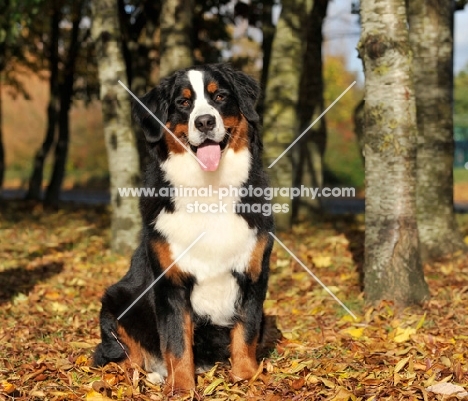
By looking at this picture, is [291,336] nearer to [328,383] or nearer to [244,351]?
[244,351]

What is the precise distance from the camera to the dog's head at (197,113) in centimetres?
461

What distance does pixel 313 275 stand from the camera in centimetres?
823

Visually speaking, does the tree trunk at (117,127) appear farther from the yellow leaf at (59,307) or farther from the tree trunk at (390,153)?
the tree trunk at (390,153)

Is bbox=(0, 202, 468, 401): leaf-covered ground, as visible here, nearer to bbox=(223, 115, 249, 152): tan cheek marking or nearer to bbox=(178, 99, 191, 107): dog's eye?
bbox=(223, 115, 249, 152): tan cheek marking

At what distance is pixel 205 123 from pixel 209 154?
267mm

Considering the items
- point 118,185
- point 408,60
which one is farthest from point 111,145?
point 408,60

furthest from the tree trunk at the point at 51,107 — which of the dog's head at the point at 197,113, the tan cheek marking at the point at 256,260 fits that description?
the tan cheek marking at the point at 256,260

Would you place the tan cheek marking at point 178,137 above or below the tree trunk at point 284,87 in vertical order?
below

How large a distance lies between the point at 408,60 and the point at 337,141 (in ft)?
85.6

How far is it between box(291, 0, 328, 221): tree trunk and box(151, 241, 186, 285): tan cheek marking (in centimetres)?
957

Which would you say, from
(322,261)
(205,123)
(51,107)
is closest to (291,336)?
(205,123)

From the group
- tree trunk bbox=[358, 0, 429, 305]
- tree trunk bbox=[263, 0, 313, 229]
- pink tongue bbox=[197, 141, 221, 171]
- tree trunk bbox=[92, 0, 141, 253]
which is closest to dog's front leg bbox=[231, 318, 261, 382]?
pink tongue bbox=[197, 141, 221, 171]

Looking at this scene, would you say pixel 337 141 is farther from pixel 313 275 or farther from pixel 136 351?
pixel 136 351

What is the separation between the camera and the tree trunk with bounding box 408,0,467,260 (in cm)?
861
